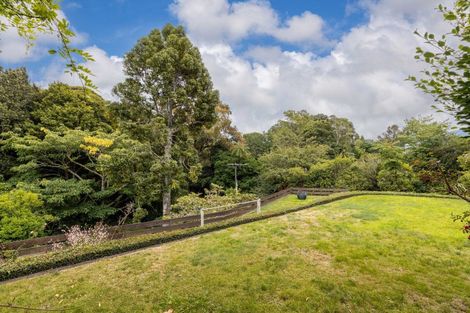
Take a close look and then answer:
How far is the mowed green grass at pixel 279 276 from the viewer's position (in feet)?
14.2

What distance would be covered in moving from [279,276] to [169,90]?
37.9ft

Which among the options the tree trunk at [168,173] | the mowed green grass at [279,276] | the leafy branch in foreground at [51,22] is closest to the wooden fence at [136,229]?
the mowed green grass at [279,276]

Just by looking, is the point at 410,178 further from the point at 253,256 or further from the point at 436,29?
the point at 436,29

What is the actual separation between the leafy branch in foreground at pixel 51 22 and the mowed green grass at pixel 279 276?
286 cm

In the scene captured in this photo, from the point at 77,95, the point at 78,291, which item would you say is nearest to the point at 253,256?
the point at 78,291

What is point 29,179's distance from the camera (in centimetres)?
1530

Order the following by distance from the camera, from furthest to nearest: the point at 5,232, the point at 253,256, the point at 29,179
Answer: the point at 29,179
the point at 5,232
the point at 253,256

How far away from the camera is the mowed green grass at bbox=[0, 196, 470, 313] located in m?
4.34

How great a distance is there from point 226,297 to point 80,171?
17.8 m

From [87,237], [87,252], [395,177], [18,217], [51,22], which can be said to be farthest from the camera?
[395,177]

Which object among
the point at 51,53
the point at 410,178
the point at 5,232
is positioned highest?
the point at 51,53

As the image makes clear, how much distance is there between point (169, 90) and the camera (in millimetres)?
13727

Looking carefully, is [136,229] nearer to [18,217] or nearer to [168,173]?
[168,173]

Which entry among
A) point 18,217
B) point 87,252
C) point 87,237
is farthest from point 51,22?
point 18,217
